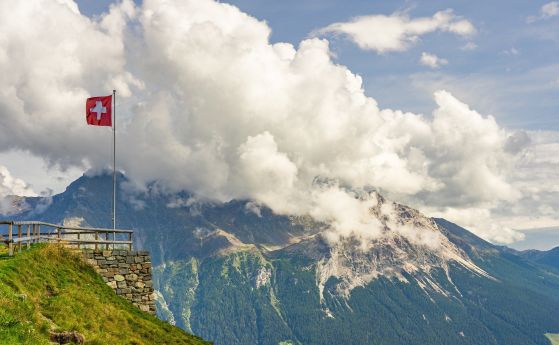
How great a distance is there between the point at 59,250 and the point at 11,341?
18551 mm

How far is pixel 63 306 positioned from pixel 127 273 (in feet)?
45.2

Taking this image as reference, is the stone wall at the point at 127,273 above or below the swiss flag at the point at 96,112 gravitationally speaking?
below

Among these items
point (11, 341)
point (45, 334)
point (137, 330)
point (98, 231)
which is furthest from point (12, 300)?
point (98, 231)

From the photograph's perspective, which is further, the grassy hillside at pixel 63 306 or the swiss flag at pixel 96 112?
the swiss flag at pixel 96 112

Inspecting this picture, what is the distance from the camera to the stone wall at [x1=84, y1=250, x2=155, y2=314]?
42.8 metres

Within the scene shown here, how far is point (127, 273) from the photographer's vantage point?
144ft

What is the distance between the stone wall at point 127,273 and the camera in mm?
42844

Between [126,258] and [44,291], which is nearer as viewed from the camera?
[44,291]

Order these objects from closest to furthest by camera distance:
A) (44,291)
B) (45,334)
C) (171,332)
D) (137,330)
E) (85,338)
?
(45,334) → (85,338) → (44,291) → (137,330) → (171,332)

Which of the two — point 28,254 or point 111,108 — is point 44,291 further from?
point 111,108

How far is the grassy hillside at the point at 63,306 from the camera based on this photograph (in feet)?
84.0

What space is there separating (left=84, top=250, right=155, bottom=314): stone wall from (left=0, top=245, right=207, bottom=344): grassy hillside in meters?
1.16

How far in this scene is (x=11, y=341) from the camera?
22.4 m

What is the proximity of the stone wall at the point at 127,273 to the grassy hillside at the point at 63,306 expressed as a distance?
45.5 inches
